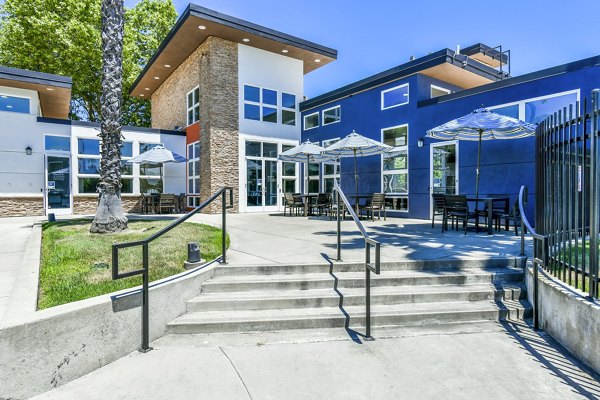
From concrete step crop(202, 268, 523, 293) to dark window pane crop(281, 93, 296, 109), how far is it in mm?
12562

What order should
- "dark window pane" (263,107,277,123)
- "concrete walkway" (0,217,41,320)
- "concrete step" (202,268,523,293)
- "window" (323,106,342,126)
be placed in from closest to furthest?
"concrete walkway" (0,217,41,320) → "concrete step" (202,268,523,293) → "window" (323,106,342,126) → "dark window pane" (263,107,277,123)

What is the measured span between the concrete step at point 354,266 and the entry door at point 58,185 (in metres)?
13.2

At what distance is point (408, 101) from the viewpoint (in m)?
11.9

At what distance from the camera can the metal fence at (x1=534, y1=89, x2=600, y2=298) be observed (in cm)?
308

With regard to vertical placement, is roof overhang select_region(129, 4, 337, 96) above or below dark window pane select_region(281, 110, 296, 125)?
above

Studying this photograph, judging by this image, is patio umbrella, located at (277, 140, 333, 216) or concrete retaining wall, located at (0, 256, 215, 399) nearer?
concrete retaining wall, located at (0, 256, 215, 399)

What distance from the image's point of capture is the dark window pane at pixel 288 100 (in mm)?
15688

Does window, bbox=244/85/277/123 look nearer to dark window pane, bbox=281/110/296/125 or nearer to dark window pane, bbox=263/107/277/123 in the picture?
dark window pane, bbox=263/107/277/123

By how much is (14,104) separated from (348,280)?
52.0ft

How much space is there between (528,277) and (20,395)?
523 centimetres

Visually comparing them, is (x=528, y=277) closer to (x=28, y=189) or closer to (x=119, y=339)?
(x=119, y=339)

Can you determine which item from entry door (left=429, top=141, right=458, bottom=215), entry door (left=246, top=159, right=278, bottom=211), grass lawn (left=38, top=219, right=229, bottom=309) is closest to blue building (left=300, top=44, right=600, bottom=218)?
entry door (left=429, top=141, right=458, bottom=215)

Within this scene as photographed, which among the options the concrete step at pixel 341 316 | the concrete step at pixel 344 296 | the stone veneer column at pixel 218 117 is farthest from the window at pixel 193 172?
the concrete step at pixel 341 316

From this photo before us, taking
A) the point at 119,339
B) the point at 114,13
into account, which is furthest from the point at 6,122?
the point at 119,339
